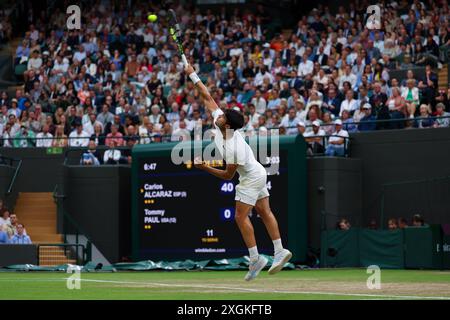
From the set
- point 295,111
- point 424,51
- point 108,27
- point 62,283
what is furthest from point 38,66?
point 62,283

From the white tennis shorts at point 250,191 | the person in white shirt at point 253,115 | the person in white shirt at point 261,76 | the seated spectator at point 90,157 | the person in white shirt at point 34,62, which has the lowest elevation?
the white tennis shorts at point 250,191

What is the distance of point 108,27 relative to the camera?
3891 cm

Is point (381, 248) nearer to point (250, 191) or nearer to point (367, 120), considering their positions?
point (367, 120)

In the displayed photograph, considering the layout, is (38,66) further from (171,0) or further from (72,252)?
(72,252)

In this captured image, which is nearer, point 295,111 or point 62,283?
point 62,283

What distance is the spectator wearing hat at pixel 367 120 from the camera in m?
27.7

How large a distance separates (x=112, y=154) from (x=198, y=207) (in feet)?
16.0

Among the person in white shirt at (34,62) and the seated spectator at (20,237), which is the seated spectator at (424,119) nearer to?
the seated spectator at (20,237)

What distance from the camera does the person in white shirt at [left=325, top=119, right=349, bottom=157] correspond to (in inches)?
1094

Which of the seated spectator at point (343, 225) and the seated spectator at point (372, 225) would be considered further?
the seated spectator at point (372, 225)

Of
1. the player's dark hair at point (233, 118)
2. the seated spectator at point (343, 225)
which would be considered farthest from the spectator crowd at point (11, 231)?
the player's dark hair at point (233, 118)

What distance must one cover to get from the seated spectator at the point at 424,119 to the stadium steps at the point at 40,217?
10680mm

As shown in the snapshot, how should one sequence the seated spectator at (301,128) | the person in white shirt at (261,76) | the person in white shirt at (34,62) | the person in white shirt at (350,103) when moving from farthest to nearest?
1. the person in white shirt at (34,62)
2. the person in white shirt at (261,76)
3. the person in white shirt at (350,103)
4. the seated spectator at (301,128)

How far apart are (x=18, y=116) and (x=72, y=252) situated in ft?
21.1
